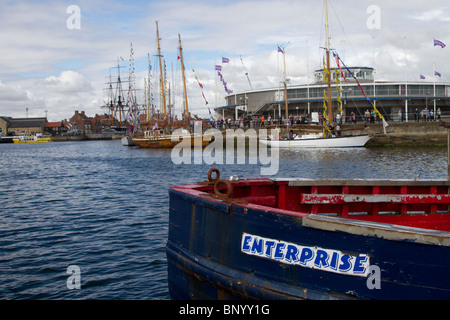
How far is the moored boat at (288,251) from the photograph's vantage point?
4418 mm

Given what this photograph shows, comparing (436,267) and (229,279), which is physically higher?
(436,267)

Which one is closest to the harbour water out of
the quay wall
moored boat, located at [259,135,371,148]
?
moored boat, located at [259,135,371,148]

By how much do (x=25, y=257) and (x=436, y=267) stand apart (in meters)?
9.00

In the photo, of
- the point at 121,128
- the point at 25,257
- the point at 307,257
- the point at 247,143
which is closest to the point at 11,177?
the point at 25,257

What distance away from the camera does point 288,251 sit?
5031mm

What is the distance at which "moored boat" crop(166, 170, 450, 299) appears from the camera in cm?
442

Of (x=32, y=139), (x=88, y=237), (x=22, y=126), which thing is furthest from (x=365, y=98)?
(x=22, y=126)

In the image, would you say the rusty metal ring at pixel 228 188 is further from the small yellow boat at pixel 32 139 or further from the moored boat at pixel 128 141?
the small yellow boat at pixel 32 139

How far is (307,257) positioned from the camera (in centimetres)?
492

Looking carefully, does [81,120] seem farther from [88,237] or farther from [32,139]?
[88,237]

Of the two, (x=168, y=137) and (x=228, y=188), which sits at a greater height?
(x=168, y=137)

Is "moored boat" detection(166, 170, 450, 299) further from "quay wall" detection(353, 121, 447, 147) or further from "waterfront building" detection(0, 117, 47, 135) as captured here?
"waterfront building" detection(0, 117, 47, 135)
